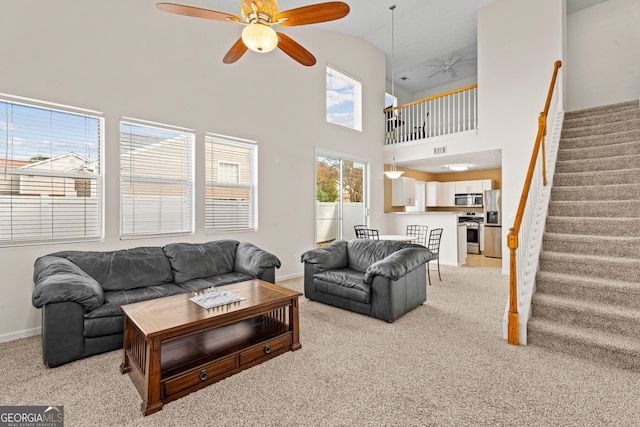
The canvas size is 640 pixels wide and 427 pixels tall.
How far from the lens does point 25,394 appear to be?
212 cm

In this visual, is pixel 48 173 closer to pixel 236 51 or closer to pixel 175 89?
pixel 175 89

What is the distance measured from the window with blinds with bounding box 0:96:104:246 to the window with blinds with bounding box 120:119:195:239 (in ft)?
0.91

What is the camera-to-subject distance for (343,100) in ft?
22.0

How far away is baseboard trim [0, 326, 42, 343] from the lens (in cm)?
303

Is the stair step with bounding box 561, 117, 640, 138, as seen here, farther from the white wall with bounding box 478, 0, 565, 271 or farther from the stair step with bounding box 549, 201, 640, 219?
the stair step with bounding box 549, 201, 640, 219

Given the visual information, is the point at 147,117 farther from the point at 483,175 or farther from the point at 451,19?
the point at 483,175

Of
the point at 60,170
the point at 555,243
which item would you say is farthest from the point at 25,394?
the point at 555,243

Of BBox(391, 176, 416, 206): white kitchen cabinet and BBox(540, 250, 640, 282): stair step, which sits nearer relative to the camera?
BBox(540, 250, 640, 282): stair step

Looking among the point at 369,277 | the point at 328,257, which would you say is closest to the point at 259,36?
the point at 369,277

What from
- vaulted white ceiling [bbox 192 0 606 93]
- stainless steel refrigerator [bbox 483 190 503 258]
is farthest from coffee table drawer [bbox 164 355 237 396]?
stainless steel refrigerator [bbox 483 190 503 258]

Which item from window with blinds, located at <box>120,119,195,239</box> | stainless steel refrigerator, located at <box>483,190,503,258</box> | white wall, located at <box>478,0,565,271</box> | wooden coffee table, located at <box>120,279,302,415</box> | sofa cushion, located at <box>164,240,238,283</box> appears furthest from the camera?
stainless steel refrigerator, located at <box>483,190,503,258</box>

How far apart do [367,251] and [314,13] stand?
9.45 ft

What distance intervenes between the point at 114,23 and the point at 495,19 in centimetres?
631

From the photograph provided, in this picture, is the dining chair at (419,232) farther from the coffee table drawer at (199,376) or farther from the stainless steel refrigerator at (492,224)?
the coffee table drawer at (199,376)
